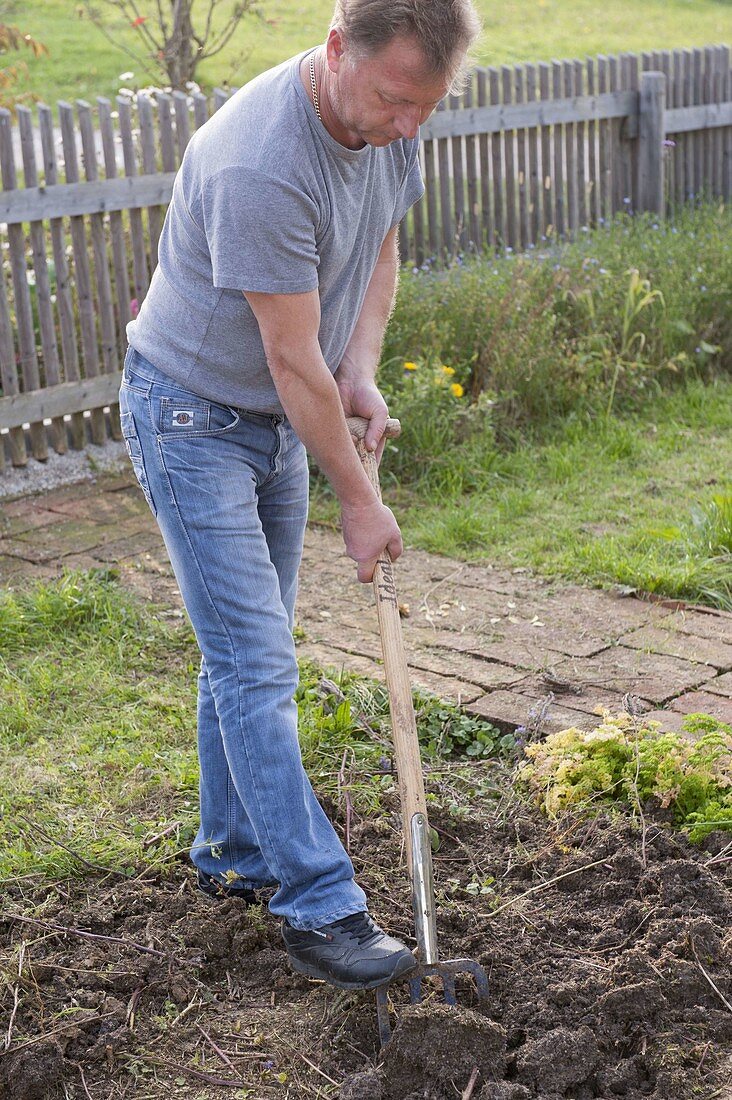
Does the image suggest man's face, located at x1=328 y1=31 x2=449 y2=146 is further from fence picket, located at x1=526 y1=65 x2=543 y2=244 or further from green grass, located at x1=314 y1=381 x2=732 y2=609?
fence picket, located at x1=526 y1=65 x2=543 y2=244

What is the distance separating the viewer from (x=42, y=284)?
6.07 m

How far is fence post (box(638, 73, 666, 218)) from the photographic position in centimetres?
887

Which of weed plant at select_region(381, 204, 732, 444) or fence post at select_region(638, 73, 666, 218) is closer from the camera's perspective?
weed plant at select_region(381, 204, 732, 444)

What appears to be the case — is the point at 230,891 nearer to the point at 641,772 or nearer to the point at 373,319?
the point at 641,772

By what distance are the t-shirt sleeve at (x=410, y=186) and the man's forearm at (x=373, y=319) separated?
13 centimetres

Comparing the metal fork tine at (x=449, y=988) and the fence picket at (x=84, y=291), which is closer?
the metal fork tine at (x=449, y=988)

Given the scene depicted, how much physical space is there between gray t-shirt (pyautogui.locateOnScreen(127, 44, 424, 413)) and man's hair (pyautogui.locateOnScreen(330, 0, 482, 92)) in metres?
0.19

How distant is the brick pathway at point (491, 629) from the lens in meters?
3.80

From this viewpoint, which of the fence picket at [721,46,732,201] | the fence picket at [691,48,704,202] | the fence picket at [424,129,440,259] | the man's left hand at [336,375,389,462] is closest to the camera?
the man's left hand at [336,375,389,462]

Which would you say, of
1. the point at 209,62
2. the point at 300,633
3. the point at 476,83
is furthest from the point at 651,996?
the point at 209,62

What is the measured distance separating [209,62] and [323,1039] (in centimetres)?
1746

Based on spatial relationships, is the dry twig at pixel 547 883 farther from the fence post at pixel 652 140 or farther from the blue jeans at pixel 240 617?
the fence post at pixel 652 140

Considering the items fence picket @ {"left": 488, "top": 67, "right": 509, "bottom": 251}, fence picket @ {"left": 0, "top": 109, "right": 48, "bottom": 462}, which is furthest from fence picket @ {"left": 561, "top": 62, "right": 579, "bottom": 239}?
fence picket @ {"left": 0, "top": 109, "right": 48, "bottom": 462}

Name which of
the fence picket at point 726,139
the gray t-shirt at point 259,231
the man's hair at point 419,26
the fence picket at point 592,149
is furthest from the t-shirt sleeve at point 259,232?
the fence picket at point 726,139
